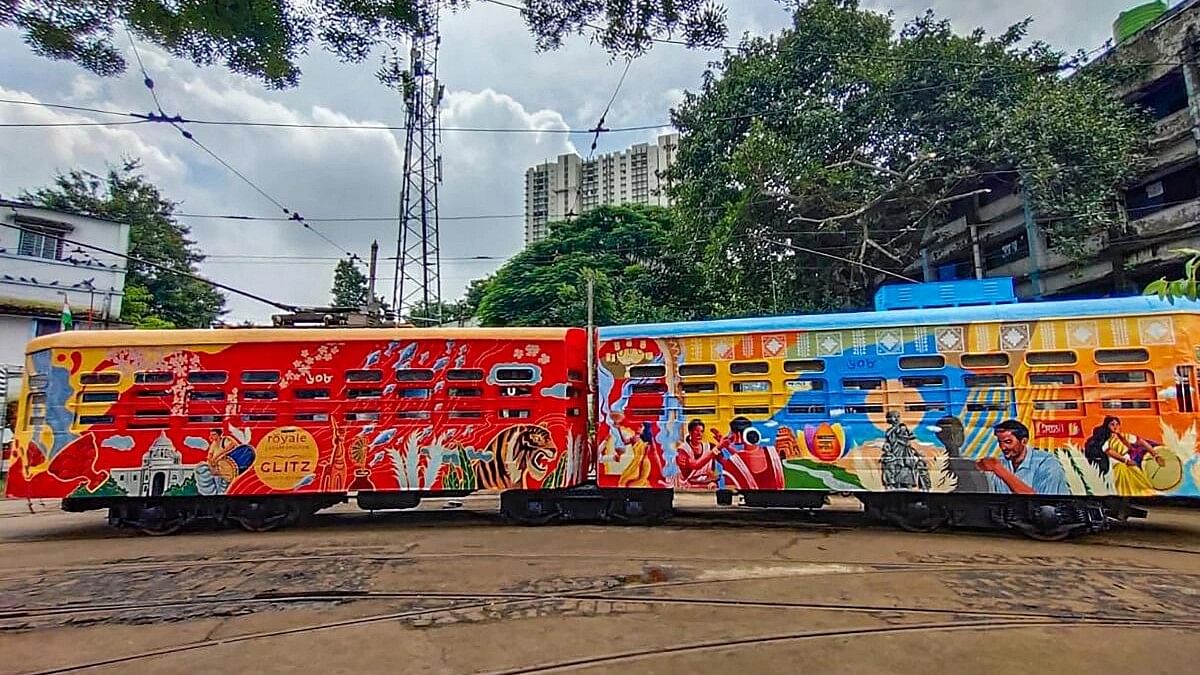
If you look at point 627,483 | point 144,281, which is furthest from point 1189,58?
point 144,281

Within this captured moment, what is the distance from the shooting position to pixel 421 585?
227 inches

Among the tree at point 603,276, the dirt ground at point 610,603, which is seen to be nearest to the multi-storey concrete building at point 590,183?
the tree at point 603,276

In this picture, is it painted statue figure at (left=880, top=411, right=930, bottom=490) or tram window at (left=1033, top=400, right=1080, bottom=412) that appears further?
painted statue figure at (left=880, top=411, right=930, bottom=490)

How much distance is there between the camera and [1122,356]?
7.51m

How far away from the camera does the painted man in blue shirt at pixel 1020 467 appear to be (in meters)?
7.65

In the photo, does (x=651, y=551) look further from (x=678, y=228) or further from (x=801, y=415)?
(x=678, y=228)

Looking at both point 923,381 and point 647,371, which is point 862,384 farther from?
point 647,371

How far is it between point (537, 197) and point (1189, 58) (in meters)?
27.1

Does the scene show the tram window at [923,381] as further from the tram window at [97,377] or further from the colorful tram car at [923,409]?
the tram window at [97,377]

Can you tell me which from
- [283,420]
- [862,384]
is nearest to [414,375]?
[283,420]

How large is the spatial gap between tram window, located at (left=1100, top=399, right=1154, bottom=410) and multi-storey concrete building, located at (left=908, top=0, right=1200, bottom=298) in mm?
11584

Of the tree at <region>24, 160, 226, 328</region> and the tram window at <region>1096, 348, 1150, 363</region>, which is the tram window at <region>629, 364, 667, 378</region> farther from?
the tree at <region>24, 160, 226, 328</region>

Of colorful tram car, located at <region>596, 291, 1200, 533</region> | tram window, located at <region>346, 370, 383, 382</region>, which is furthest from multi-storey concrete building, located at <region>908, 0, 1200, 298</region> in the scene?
tram window, located at <region>346, 370, 383, 382</region>

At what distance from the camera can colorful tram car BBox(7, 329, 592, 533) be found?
28.4ft
